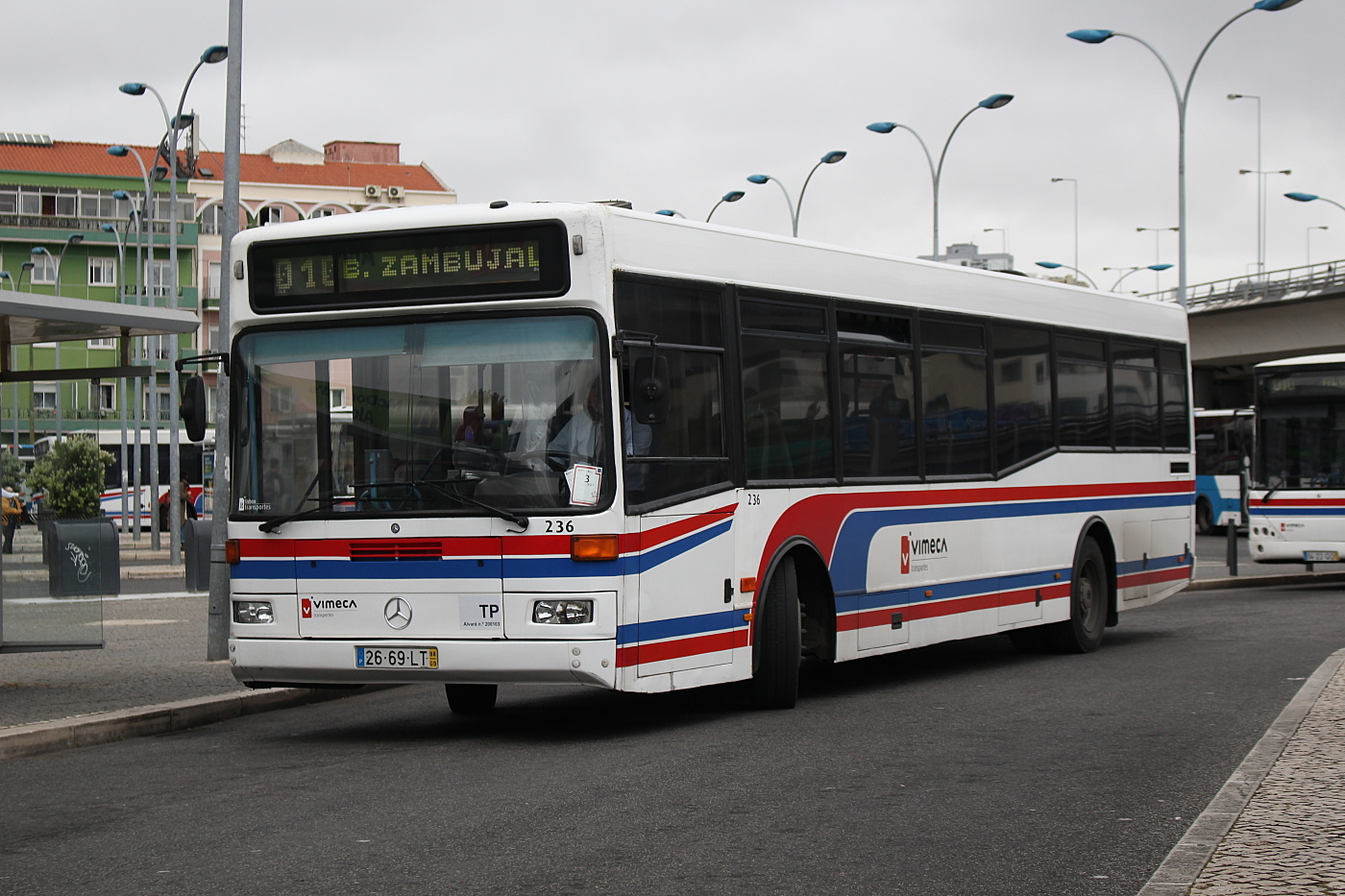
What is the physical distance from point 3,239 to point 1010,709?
81.0m

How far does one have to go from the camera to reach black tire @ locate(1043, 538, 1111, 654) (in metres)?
16.3

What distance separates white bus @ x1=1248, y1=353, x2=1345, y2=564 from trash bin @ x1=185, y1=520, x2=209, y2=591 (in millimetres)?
15519

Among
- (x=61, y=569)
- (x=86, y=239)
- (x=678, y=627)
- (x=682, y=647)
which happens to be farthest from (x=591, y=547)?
(x=86, y=239)

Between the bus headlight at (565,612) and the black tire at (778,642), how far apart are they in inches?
69.9

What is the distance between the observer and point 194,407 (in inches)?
428

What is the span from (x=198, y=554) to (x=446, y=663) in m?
17.6

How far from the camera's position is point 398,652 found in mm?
10414

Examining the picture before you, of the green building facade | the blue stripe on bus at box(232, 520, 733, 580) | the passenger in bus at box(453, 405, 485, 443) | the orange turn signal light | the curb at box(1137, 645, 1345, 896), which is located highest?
the green building facade

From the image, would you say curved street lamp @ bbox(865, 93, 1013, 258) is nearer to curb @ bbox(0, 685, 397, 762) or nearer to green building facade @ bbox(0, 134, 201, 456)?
curb @ bbox(0, 685, 397, 762)

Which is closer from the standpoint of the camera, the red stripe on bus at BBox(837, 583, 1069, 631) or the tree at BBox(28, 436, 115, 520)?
the red stripe on bus at BBox(837, 583, 1069, 631)

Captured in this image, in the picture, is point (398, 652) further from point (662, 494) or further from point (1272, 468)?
point (1272, 468)

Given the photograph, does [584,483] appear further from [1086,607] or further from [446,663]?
[1086,607]

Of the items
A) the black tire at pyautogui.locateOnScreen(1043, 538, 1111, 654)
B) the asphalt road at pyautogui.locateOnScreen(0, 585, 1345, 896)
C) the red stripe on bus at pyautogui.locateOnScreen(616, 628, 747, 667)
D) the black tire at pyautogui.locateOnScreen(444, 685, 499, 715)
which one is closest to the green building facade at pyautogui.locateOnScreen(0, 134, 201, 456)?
the black tire at pyautogui.locateOnScreen(1043, 538, 1111, 654)

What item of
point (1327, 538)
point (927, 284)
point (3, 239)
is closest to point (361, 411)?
point (927, 284)
